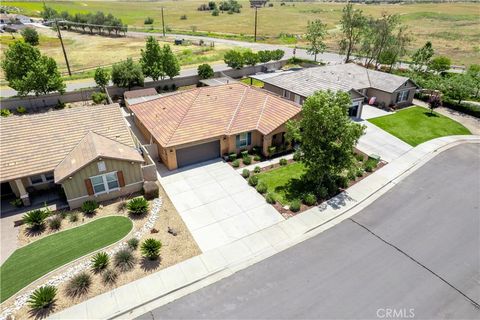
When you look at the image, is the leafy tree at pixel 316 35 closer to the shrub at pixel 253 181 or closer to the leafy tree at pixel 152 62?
the leafy tree at pixel 152 62

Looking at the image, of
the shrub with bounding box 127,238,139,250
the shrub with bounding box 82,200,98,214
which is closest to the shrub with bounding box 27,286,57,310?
the shrub with bounding box 127,238,139,250

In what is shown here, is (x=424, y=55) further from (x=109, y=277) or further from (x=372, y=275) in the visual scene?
(x=109, y=277)

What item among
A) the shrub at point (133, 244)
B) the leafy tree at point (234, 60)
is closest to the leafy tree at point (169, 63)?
the leafy tree at point (234, 60)

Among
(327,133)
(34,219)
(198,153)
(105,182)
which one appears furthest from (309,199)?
(34,219)

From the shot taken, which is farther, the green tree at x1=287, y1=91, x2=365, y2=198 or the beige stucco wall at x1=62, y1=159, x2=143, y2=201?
the green tree at x1=287, y1=91, x2=365, y2=198

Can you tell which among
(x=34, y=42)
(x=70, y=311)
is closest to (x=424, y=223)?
(x=70, y=311)

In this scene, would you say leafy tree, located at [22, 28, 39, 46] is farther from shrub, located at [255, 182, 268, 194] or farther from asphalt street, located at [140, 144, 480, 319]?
asphalt street, located at [140, 144, 480, 319]
